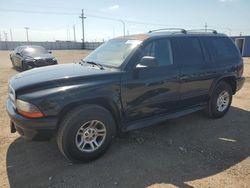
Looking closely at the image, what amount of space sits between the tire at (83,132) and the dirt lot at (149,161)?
172 mm

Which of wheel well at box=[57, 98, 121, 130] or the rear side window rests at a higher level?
the rear side window

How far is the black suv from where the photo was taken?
3291 millimetres

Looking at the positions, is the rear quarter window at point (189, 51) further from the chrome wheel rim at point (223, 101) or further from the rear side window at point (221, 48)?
the chrome wheel rim at point (223, 101)

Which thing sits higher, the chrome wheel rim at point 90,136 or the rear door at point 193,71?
the rear door at point 193,71

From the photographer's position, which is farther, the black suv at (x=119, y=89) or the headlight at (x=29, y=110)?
the black suv at (x=119, y=89)

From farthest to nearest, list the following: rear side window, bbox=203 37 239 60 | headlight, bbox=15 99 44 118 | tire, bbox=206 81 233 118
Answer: tire, bbox=206 81 233 118, rear side window, bbox=203 37 239 60, headlight, bbox=15 99 44 118

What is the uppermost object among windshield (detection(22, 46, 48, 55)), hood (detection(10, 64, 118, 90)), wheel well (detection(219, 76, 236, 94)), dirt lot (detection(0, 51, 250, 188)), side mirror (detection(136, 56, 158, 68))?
side mirror (detection(136, 56, 158, 68))

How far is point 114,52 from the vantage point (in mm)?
4469

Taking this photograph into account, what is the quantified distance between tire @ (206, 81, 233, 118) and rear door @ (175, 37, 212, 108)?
28 cm

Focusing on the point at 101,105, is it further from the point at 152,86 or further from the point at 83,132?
the point at 152,86

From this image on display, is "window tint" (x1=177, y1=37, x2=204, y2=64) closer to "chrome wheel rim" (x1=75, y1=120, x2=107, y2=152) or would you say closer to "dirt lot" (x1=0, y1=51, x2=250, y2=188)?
"dirt lot" (x1=0, y1=51, x2=250, y2=188)

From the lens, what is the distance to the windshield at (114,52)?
13.6 feet

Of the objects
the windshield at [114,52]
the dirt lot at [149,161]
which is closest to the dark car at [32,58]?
the dirt lot at [149,161]

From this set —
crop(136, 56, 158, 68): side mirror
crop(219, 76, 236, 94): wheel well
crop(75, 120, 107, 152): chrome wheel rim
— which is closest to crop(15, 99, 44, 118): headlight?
crop(75, 120, 107, 152): chrome wheel rim
